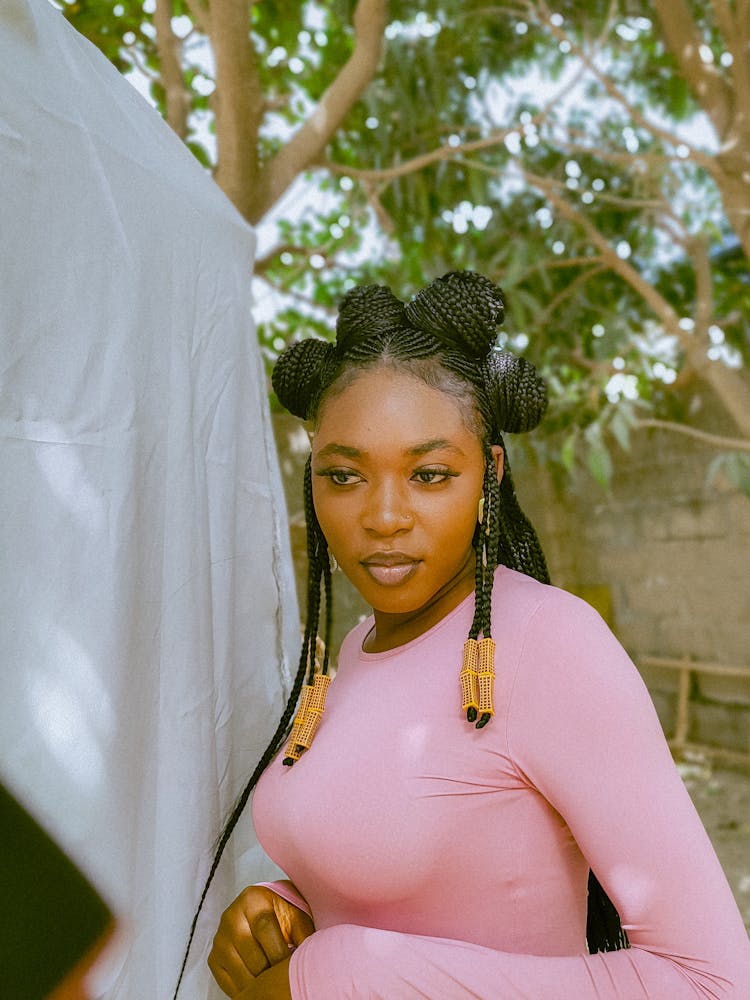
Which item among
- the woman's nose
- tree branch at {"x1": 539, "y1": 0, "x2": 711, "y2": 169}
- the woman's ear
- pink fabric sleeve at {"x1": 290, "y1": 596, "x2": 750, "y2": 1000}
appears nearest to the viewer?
pink fabric sleeve at {"x1": 290, "y1": 596, "x2": 750, "y2": 1000}

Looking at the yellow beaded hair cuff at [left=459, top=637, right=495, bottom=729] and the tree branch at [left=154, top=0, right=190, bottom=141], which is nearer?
the yellow beaded hair cuff at [left=459, top=637, right=495, bottom=729]

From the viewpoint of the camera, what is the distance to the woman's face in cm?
97

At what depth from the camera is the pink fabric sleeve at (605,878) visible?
759 mm

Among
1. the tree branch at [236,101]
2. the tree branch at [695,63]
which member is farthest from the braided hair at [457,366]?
the tree branch at [695,63]

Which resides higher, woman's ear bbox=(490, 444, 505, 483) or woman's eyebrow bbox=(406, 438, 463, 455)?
woman's eyebrow bbox=(406, 438, 463, 455)

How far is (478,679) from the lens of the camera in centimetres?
86

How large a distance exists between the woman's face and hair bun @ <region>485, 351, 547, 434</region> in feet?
0.25

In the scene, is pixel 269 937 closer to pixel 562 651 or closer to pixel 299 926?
pixel 299 926

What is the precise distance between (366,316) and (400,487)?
25 centimetres

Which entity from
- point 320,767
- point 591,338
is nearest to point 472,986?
point 320,767

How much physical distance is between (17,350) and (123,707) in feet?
1.30

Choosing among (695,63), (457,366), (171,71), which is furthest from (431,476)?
(695,63)

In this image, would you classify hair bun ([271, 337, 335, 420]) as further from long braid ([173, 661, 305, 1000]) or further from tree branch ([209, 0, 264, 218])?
tree branch ([209, 0, 264, 218])

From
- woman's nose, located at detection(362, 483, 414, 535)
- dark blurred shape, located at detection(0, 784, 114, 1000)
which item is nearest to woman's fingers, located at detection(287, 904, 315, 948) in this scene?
dark blurred shape, located at detection(0, 784, 114, 1000)
